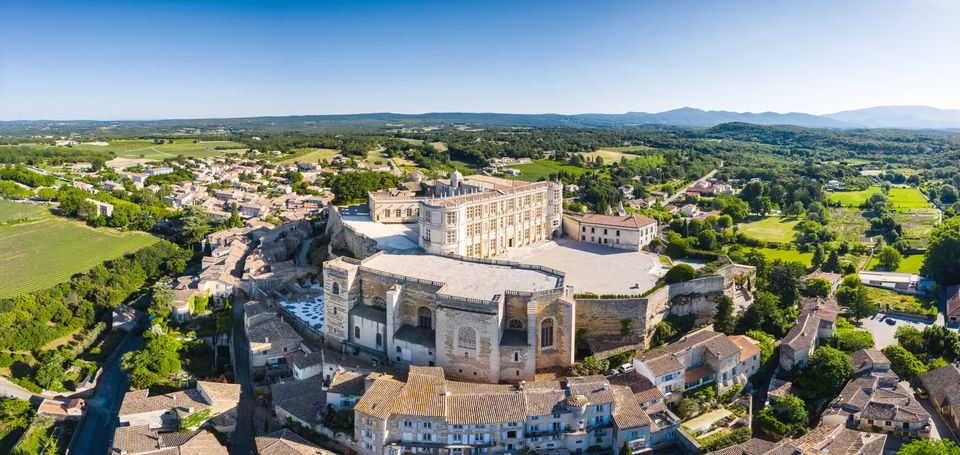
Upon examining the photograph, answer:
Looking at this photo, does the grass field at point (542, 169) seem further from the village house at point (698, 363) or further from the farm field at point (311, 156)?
the village house at point (698, 363)

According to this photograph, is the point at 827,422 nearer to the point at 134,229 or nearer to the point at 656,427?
the point at 656,427

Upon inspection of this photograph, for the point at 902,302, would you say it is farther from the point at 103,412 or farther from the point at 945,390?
the point at 103,412

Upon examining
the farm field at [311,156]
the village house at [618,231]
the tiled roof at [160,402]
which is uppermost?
the farm field at [311,156]

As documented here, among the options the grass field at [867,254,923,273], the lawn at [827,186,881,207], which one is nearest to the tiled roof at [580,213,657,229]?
the grass field at [867,254,923,273]

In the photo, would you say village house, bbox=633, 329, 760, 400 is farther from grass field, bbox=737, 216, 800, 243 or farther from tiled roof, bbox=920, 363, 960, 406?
grass field, bbox=737, 216, 800, 243

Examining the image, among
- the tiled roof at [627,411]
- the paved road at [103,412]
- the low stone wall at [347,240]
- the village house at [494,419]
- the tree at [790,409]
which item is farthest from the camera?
the low stone wall at [347,240]

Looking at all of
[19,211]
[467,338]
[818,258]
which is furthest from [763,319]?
[19,211]

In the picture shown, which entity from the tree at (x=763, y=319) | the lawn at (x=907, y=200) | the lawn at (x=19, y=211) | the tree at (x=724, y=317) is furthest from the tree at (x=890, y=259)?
the lawn at (x=19, y=211)

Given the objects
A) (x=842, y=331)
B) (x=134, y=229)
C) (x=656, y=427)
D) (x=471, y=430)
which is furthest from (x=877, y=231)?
(x=134, y=229)
